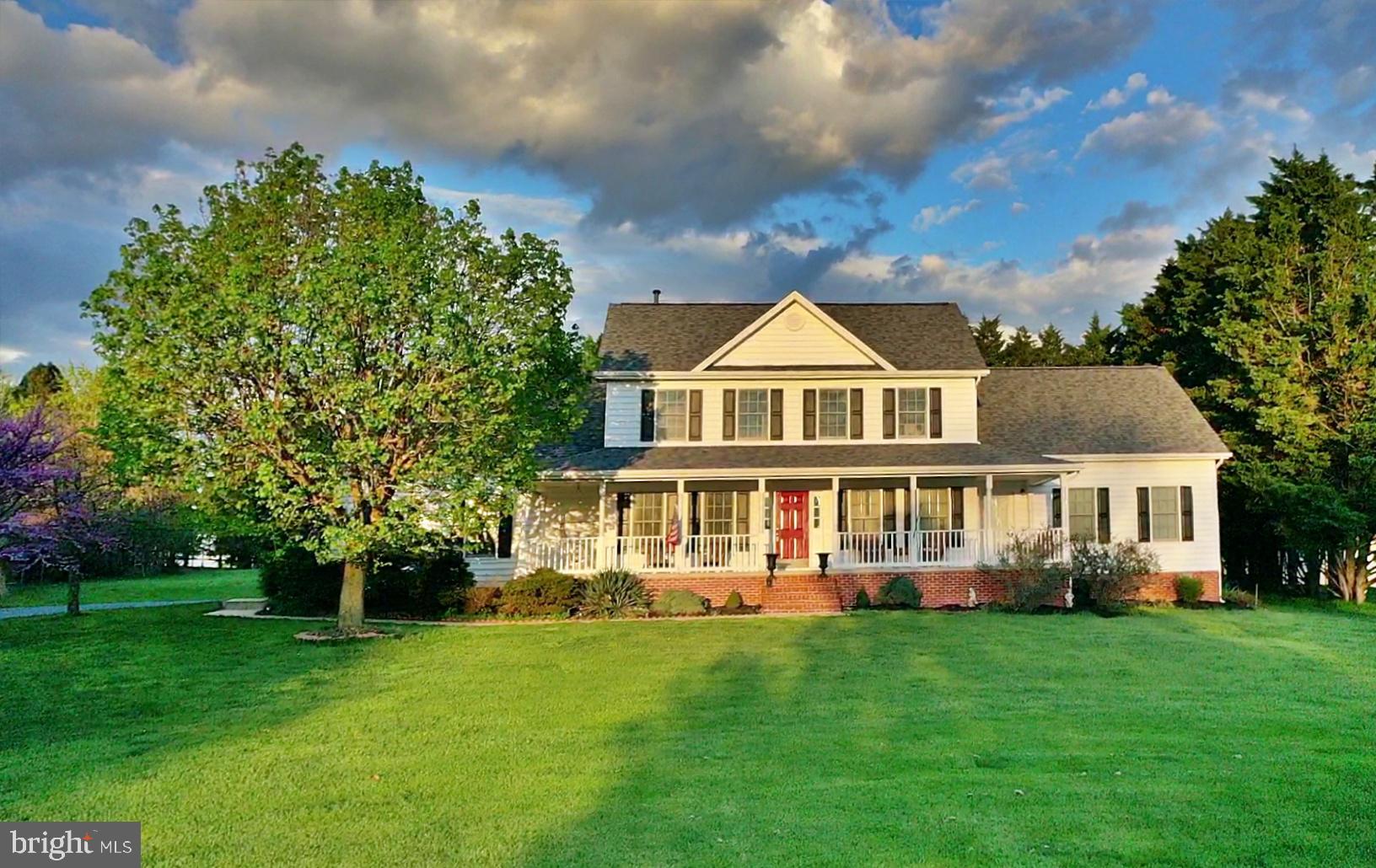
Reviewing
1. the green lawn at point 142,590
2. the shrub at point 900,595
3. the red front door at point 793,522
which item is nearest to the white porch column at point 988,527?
the shrub at point 900,595

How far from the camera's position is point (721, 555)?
21500mm

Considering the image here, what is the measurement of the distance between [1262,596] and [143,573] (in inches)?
1508

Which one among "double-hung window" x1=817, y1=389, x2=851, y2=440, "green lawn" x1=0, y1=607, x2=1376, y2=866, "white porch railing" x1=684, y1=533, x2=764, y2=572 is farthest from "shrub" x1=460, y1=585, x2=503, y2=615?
"double-hung window" x1=817, y1=389, x2=851, y2=440

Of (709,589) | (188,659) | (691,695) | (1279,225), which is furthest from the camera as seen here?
(1279,225)

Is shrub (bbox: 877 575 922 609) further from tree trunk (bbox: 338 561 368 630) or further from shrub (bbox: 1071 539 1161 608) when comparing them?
tree trunk (bbox: 338 561 368 630)

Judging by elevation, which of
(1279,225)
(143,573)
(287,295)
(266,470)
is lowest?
(143,573)

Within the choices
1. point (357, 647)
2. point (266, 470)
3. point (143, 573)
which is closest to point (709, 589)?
point (357, 647)

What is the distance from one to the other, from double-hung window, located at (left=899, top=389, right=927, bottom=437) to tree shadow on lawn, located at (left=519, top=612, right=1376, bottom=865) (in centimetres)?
1104

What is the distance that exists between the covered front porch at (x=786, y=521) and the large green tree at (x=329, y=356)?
18.1ft

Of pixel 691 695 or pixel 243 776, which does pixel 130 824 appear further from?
pixel 691 695

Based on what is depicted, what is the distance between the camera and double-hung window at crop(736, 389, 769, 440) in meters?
23.4

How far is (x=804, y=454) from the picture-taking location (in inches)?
878

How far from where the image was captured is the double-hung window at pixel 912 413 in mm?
23484

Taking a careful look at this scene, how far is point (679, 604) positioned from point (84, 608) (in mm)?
13802
